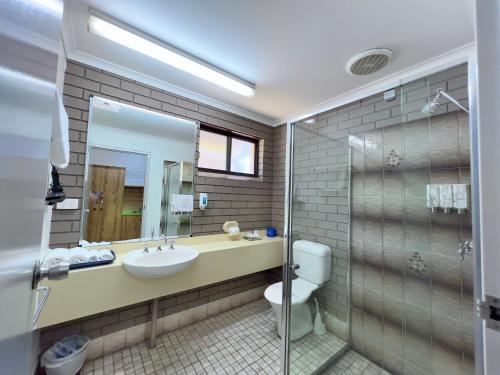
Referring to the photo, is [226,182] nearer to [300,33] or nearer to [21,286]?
[300,33]

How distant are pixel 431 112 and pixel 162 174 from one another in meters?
2.38

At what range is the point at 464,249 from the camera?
4.54 feet

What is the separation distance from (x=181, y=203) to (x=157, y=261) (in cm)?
65

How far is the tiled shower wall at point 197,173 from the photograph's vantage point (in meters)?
1.69

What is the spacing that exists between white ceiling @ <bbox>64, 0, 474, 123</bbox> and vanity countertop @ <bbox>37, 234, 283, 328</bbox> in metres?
1.65

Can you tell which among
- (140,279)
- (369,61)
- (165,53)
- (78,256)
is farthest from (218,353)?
(369,61)

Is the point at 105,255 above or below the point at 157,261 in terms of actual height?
above

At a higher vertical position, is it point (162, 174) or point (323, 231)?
point (162, 174)

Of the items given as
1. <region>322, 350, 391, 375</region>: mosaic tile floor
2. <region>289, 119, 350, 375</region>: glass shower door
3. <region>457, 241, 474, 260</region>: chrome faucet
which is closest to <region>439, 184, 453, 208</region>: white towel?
<region>457, 241, 474, 260</region>: chrome faucet

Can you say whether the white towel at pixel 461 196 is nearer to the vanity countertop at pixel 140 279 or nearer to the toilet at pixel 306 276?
the toilet at pixel 306 276

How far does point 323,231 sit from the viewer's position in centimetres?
209

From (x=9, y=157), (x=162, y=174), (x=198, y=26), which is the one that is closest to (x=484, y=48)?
(x=9, y=157)

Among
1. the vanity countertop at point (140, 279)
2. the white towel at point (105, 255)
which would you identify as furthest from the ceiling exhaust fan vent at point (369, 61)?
the white towel at point (105, 255)

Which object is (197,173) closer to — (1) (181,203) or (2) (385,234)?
(1) (181,203)
